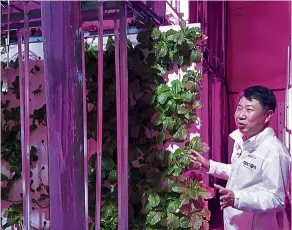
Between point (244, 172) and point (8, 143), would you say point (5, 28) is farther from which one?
point (244, 172)

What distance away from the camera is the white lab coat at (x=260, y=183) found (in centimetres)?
202

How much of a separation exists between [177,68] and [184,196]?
3.05 feet

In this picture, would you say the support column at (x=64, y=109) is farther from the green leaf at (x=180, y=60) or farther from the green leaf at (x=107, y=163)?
the green leaf at (x=180, y=60)

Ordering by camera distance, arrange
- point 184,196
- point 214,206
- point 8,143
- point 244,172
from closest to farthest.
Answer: point 244,172, point 184,196, point 8,143, point 214,206

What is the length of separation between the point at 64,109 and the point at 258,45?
5017 mm

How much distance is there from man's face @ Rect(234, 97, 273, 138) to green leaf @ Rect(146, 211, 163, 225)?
98 centimetres

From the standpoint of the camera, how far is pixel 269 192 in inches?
80.4

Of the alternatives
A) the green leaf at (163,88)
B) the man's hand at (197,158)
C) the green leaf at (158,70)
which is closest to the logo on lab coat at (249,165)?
the man's hand at (197,158)

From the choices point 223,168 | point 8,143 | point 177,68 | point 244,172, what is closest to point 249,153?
point 244,172

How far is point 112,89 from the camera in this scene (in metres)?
3.02

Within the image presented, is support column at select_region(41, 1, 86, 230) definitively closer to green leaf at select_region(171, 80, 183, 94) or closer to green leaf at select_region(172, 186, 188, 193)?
green leaf at select_region(172, 186, 188, 193)

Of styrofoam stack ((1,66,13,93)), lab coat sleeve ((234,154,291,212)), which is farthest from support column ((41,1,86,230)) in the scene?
styrofoam stack ((1,66,13,93))

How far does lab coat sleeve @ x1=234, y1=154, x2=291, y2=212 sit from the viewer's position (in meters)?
2.01

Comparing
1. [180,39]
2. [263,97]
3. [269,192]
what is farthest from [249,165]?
[180,39]
